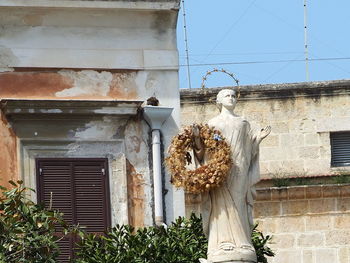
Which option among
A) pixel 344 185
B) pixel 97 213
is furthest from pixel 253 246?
pixel 344 185

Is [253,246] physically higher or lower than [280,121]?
lower

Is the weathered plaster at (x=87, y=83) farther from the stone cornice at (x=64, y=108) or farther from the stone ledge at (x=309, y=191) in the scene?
the stone ledge at (x=309, y=191)

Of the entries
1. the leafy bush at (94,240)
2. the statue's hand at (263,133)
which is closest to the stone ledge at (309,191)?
the leafy bush at (94,240)

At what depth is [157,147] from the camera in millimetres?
29266

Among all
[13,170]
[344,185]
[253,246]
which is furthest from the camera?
[344,185]

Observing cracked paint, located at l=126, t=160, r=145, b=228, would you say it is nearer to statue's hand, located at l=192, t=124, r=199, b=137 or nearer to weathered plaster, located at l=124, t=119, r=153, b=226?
weathered plaster, located at l=124, t=119, r=153, b=226

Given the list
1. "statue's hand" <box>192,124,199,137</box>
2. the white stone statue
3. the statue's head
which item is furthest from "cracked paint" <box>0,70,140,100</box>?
"statue's hand" <box>192,124,199,137</box>

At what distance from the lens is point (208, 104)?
35.0m

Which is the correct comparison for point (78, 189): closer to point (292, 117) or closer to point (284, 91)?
point (284, 91)

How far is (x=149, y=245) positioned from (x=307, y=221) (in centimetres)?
719

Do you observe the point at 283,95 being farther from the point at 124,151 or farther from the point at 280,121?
the point at 124,151

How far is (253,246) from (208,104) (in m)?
8.49

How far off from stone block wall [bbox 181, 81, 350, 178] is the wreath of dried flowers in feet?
28.7

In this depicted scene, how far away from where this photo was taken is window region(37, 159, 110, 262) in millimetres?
29078
